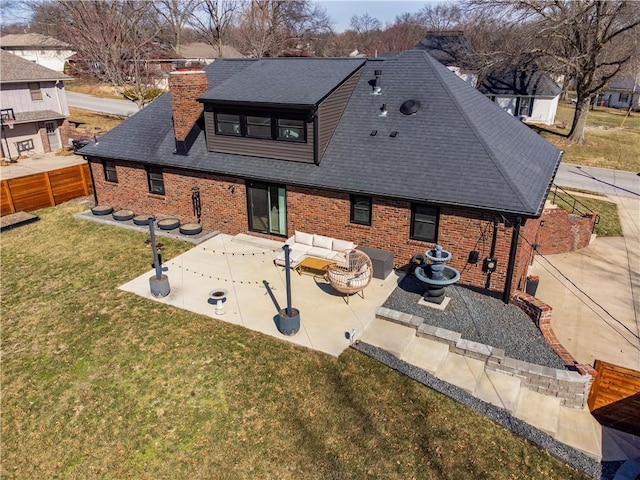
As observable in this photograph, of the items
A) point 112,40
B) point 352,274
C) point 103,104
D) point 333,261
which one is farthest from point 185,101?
point 103,104

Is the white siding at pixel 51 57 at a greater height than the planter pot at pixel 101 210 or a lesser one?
greater

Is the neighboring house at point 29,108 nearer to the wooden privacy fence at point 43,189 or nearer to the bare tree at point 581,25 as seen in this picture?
the wooden privacy fence at point 43,189

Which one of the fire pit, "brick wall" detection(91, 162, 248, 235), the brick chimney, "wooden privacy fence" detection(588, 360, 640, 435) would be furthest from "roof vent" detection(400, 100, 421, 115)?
"wooden privacy fence" detection(588, 360, 640, 435)

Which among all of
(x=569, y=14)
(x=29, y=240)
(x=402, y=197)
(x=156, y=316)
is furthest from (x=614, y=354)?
(x=569, y=14)

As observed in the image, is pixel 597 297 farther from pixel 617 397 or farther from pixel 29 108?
pixel 29 108

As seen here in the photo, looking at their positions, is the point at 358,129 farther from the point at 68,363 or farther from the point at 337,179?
the point at 68,363

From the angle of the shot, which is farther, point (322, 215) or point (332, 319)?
point (322, 215)

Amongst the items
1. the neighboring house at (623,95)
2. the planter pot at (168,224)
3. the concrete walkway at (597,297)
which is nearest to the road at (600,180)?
the concrete walkway at (597,297)
